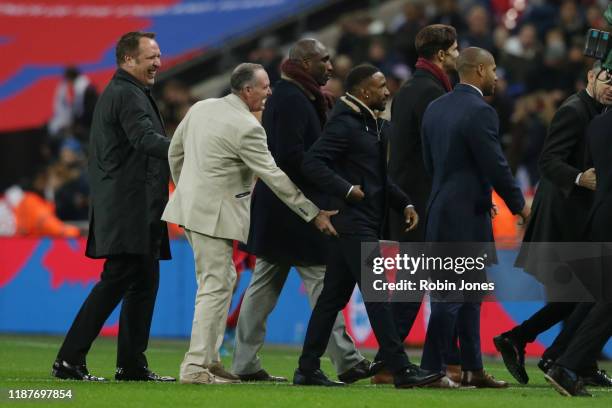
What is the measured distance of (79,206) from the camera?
19781 mm

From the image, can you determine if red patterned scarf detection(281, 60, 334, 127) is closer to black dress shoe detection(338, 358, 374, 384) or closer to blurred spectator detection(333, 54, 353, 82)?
black dress shoe detection(338, 358, 374, 384)

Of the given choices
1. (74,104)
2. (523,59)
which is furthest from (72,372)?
(74,104)

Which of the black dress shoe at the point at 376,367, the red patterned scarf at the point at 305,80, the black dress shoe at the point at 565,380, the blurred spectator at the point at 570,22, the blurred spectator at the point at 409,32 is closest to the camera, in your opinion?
the black dress shoe at the point at 565,380

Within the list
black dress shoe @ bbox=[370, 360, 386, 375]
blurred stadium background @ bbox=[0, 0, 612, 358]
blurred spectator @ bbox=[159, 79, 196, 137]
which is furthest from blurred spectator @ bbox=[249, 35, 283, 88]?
black dress shoe @ bbox=[370, 360, 386, 375]

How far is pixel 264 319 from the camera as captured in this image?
35.4 feet

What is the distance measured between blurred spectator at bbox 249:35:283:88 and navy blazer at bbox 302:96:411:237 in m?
9.72

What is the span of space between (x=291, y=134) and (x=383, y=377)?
1801 mm

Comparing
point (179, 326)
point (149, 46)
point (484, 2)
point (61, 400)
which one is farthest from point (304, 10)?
point (61, 400)

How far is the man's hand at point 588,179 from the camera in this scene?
10156 millimetres

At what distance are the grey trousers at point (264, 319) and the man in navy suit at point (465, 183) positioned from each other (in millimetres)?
845

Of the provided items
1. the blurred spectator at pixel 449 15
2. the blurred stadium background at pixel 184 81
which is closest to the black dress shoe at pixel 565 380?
the blurred stadium background at pixel 184 81

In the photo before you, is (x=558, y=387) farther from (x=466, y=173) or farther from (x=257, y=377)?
(x=257, y=377)

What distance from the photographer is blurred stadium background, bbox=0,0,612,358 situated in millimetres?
16453

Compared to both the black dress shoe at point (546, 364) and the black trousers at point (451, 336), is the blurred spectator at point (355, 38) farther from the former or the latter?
the black trousers at point (451, 336)
